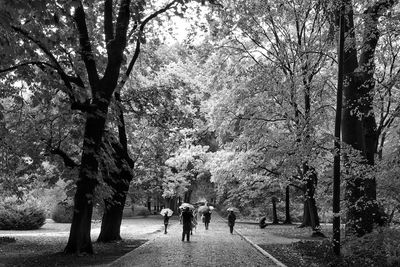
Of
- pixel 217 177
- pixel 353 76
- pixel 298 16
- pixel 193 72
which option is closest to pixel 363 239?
pixel 353 76

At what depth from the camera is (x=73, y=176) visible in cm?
1501

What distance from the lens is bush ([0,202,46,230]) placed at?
94.2 feet

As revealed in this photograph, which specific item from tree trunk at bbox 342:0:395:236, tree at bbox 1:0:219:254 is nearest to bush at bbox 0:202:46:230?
tree at bbox 1:0:219:254

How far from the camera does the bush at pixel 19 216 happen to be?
94.2ft

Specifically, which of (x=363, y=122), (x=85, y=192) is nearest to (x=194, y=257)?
(x=85, y=192)

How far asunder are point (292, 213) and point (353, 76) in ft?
117

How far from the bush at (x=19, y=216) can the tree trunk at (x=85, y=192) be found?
1645 cm

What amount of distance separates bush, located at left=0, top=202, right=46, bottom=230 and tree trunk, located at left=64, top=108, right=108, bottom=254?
16.4m

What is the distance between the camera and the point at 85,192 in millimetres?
14195

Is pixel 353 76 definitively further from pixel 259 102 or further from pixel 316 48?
pixel 259 102

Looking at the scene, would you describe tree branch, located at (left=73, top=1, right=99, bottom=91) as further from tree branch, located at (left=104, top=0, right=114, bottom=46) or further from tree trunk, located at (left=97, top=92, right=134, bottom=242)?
tree trunk, located at (left=97, top=92, right=134, bottom=242)

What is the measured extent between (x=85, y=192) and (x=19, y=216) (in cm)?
1702

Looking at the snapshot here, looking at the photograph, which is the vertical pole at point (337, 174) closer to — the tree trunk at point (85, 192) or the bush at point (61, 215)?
the tree trunk at point (85, 192)

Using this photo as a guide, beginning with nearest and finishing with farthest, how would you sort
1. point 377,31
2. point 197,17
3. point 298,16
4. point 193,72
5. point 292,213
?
point 377,31, point 197,17, point 298,16, point 193,72, point 292,213
